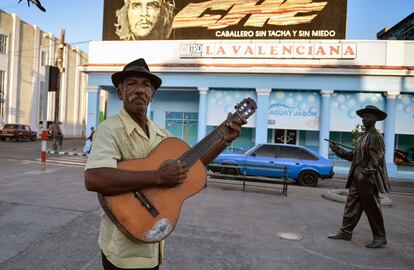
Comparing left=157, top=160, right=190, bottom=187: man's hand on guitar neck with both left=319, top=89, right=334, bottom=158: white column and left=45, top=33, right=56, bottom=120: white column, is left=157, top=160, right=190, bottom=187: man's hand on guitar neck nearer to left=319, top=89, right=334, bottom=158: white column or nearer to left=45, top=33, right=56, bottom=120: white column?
left=319, top=89, right=334, bottom=158: white column

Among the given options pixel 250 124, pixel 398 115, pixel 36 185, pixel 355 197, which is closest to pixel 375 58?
pixel 398 115

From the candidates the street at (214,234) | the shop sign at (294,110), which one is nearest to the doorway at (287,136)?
the shop sign at (294,110)

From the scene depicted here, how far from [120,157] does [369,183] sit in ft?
14.5

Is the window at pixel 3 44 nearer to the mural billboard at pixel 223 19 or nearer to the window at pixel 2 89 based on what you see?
the window at pixel 2 89

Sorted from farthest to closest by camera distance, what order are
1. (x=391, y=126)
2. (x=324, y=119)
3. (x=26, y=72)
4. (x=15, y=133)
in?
(x=26, y=72) < (x=15, y=133) < (x=324, y=119) < (x=391, y=126)

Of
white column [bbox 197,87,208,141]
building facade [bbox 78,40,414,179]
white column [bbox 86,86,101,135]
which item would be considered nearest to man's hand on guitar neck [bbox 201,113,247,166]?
building facade [bbox 78,40,414,179]

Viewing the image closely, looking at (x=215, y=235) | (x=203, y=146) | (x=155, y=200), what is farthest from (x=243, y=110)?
(x=215, y=235)

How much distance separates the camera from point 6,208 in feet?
18.2

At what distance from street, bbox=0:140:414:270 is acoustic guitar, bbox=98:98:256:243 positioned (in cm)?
206

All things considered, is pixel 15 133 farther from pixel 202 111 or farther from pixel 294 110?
pixel 294 110

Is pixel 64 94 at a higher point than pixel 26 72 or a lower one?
lower

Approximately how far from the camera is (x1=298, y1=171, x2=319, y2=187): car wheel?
457 inches

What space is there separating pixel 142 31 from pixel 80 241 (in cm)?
1830

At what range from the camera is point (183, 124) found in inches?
777
